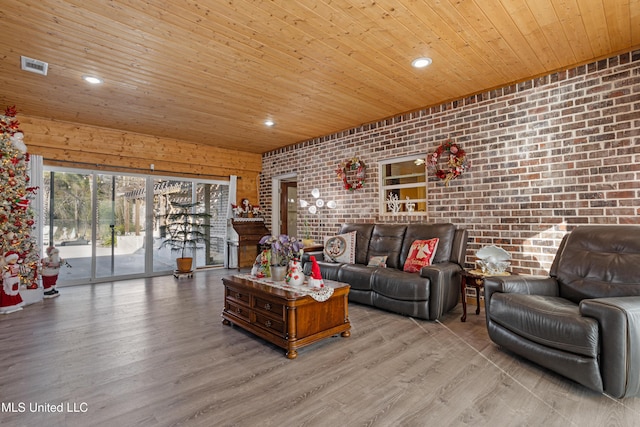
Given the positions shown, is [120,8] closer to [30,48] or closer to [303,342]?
[30,48]

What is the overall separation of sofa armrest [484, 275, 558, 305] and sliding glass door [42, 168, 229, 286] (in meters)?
5.86

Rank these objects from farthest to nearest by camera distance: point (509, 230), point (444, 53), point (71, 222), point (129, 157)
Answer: point (129, 157) < point (71, 222) < point (509, 230) < point (444, 53)

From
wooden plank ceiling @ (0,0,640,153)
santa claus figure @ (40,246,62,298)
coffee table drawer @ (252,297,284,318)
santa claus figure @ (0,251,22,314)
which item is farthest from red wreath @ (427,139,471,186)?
santa claus figure @ (40,246,62,298)

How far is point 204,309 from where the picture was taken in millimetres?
3988

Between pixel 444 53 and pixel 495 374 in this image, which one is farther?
pixel 444 53

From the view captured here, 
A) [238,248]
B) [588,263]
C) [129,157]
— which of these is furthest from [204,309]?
[588,263]

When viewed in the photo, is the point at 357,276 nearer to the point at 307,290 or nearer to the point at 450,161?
the point at 307,290

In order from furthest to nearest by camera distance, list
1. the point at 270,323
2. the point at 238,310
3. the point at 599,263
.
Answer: the point at 238,310
the point at 270,323
the point at 599,263

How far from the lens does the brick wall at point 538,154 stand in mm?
3156

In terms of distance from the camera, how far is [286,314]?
266 centimetres

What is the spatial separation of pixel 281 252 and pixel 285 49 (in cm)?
196

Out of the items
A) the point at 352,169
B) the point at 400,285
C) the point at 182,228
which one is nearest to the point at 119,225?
the point at 182,228

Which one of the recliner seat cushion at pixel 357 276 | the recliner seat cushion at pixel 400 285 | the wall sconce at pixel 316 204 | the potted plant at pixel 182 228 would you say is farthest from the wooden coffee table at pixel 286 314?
the potted plant at pixel 182 228

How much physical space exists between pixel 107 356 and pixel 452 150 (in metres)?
4.32
